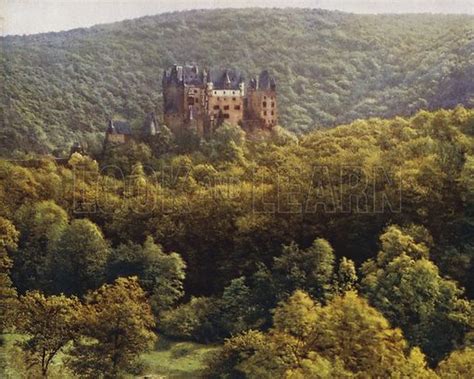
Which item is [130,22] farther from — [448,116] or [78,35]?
[448,116]

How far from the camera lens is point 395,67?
Result: 2731 cm

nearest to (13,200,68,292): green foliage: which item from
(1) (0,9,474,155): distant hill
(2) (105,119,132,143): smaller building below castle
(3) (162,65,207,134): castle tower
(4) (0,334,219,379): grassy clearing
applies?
(4) (0,334,219,379): grassy clearing

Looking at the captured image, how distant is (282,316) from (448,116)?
8617 mm

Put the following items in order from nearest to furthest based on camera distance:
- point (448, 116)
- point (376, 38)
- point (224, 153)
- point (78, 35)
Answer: point (448, 116) → point (224, 153) → point (78, 35) → point (376, 38)

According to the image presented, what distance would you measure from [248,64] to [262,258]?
13.4 meters

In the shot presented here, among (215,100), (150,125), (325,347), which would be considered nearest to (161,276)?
(325,347)

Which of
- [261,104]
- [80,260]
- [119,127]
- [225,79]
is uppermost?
[225,79]

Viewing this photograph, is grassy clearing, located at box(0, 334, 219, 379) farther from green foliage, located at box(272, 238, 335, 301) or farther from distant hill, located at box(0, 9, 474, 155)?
distant hill, located at box(0, 9, 474, 155)

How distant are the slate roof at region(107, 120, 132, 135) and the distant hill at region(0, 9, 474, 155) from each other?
0.40 meters

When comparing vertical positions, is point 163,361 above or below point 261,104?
below

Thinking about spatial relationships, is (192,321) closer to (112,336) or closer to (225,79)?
(112,336)

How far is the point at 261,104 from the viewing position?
86.2ft

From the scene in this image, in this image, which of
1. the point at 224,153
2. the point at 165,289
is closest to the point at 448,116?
the point at 224,153

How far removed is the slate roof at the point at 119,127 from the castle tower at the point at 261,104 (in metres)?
3.68
